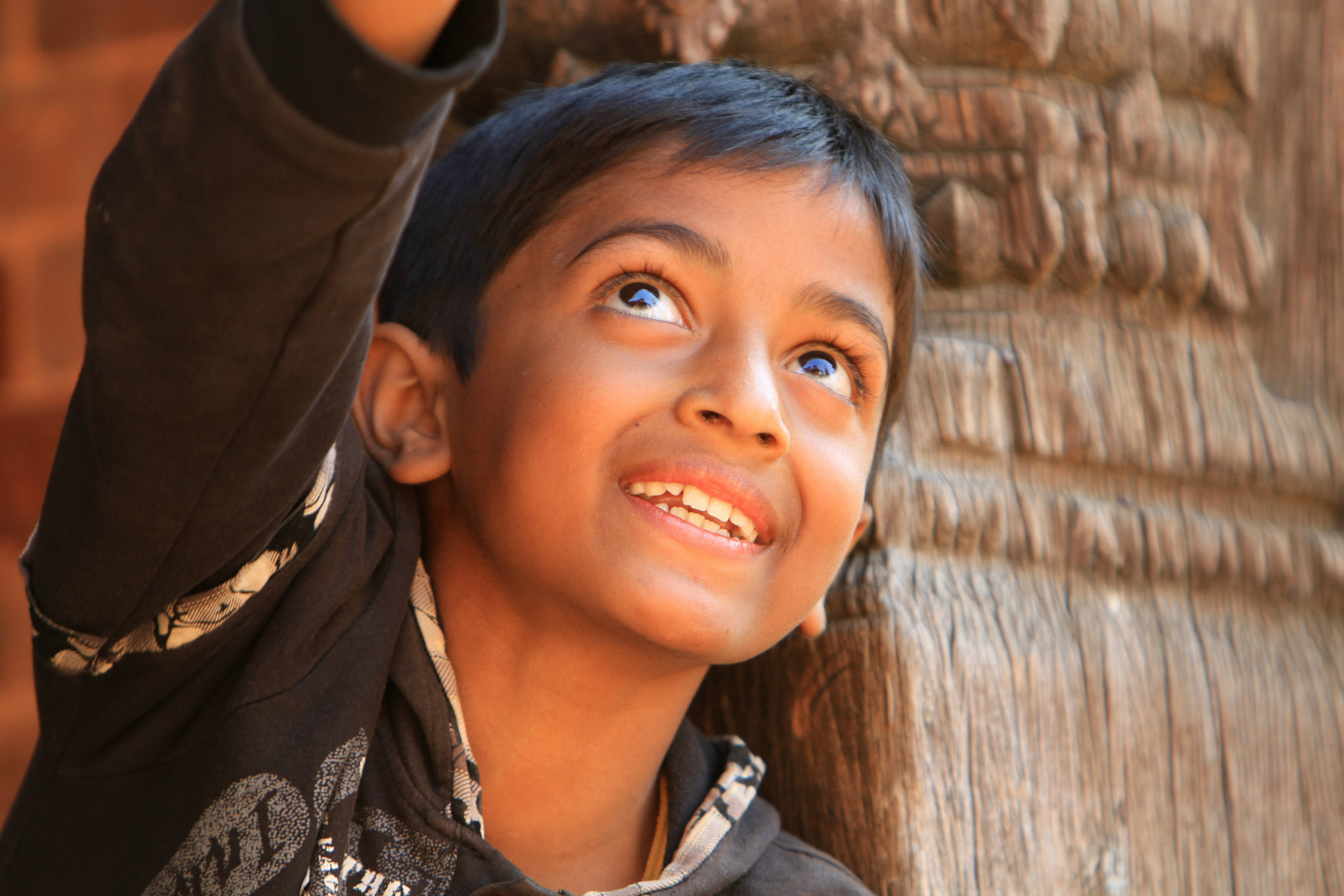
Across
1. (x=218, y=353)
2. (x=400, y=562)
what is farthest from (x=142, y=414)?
(x=400, y=562)

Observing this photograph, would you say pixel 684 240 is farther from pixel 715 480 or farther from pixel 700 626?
pixel 700 626

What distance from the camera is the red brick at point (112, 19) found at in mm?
1999

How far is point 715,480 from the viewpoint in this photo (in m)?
1.16

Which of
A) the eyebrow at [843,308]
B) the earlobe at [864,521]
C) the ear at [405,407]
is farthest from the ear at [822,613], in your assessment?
the ear at [405,407]

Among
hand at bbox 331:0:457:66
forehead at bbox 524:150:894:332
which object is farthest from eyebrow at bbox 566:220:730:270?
hand at bbox 331:0:457:66

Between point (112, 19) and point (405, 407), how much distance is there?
113 centimetres

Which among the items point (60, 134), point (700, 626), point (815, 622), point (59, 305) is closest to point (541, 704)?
point (700, 626)

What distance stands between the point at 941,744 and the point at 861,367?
426 mm

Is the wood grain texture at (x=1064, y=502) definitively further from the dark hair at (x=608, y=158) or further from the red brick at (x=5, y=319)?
the red brick at (x=5, y=319)

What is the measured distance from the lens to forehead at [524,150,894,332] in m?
1.23

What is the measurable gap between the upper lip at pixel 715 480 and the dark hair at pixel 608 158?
0.25 metres

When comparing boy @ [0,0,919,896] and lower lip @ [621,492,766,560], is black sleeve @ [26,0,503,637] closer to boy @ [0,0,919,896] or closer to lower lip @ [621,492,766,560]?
boy @ [0,0,919,896]

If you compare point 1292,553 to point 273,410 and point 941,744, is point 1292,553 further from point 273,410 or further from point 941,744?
point 273,410

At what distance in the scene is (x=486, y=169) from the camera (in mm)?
1409
